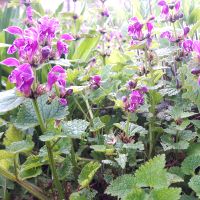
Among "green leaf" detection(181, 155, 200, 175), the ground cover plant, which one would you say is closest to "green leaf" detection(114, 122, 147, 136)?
the ground cover plant

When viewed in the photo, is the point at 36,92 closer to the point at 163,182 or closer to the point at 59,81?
the point at 59,81

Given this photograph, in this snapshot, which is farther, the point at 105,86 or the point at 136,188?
the point at 105,86

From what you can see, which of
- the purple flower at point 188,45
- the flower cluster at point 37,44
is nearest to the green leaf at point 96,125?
the flower cluster at point 37,44

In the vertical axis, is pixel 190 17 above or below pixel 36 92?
above

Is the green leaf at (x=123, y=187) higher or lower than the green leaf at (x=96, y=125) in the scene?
lower

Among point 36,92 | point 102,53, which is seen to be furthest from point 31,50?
point 102,53

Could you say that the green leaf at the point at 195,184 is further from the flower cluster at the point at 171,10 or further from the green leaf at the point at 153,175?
the flower cluster at the point at 171,10

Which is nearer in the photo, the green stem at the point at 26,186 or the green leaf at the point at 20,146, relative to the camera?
the green leaf at the point at 20,146

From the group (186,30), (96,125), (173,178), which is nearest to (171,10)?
(186,30)
